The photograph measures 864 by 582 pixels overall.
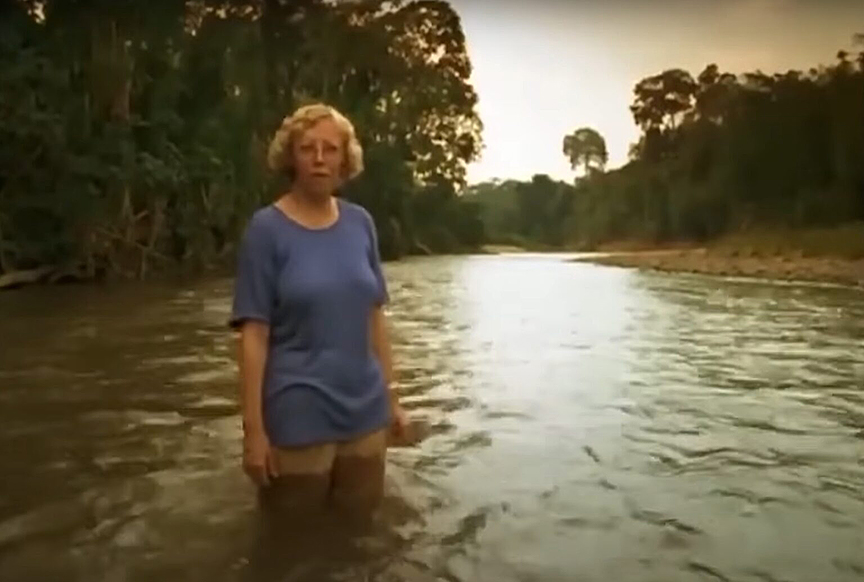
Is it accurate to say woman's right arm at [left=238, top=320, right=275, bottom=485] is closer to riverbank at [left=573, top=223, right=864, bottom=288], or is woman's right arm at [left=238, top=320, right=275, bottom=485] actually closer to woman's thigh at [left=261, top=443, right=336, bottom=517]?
woman's thigh at [left=261, top=443, right=336, bottom=517]

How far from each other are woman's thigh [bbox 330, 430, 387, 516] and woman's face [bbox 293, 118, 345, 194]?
1.73 feet

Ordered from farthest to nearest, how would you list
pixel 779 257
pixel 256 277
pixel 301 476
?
pixel 779 257, pixel 301 476, pixel 256 277

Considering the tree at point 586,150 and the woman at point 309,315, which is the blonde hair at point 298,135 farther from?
the tree at point 586,150

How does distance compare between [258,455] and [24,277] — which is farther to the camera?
[24,277]

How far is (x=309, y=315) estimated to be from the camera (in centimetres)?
226

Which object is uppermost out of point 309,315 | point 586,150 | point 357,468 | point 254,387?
point 586,150

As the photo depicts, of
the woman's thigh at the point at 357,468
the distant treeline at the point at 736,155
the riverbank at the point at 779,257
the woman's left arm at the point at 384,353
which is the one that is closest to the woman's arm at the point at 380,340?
the woman's left arm at the point at 384,353

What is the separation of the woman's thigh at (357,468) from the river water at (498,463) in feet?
0.55

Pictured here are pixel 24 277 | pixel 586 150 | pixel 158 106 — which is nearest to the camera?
pixel 24 277

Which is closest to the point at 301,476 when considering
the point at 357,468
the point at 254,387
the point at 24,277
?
the point at 357,468

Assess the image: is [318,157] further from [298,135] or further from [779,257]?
[779,257]

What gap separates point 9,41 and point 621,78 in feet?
46.1

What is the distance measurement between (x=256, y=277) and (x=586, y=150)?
3019 centimetres

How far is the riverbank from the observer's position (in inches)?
709
